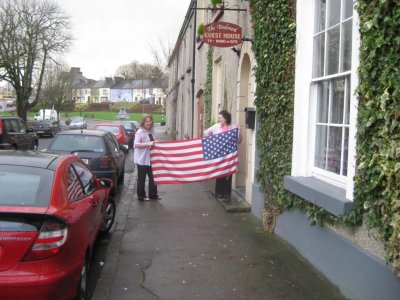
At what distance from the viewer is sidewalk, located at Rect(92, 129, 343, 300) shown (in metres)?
4.76

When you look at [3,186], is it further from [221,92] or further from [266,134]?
[221,92]

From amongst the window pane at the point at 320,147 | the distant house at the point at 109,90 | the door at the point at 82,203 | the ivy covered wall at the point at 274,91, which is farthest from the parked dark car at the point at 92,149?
the distant house at the point at 109,90

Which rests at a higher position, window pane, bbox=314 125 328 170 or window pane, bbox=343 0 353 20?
window pane, bbox=343 0 353 20

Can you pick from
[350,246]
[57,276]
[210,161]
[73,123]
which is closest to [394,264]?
[350,246]

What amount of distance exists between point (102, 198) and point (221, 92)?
22.6 feet

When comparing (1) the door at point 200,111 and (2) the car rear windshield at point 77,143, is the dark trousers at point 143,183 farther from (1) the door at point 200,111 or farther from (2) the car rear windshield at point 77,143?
(1) the door at point 200,111

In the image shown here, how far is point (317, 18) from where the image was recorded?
18.6 ft

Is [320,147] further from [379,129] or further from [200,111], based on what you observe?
[200,111]

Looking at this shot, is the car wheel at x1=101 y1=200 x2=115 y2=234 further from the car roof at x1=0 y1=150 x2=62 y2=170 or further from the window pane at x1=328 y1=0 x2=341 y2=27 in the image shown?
the window pane at x1=328 y1=0 x2=341 y2=27

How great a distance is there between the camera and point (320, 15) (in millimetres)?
5613

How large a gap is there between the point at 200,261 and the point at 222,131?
3.63 m

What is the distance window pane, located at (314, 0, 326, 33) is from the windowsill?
177 cm

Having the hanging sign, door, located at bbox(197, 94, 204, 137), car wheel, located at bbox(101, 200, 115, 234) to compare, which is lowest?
car wheel, located at bbox(101, 200, 115, 234)

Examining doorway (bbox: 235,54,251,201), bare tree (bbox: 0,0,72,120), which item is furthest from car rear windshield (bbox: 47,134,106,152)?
bare tree (bbox: 0,0,72,120)
